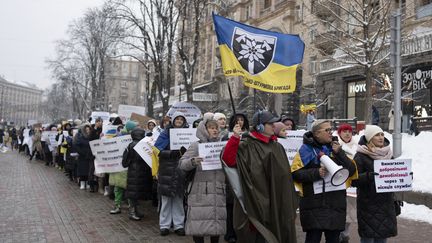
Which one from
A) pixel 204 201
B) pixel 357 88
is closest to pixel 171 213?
pixel 204 201

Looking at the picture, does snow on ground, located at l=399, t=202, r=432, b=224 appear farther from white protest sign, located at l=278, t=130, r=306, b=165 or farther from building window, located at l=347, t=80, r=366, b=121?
building window, located at l=347, t=80, r=366, b=121

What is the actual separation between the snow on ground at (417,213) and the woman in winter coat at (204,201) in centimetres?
507

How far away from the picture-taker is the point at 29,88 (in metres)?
150

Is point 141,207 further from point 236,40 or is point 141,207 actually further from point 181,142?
point 236,40

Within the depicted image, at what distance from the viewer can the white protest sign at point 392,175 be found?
473 centimetres

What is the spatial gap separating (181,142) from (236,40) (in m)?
1.87

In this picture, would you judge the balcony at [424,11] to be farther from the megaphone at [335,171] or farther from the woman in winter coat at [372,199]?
the megaphone at [335,171]

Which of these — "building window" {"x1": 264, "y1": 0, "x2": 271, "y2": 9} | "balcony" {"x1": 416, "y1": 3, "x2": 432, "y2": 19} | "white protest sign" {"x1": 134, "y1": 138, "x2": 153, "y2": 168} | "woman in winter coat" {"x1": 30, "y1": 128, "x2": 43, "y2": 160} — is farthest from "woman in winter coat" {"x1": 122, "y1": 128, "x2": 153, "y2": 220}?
"building window" {"x1": 264, "y1": 0, "x2": 271, "y2": 9}

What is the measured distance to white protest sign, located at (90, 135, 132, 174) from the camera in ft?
30.4

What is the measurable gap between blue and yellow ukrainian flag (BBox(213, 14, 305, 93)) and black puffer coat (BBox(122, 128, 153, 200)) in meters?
2.44

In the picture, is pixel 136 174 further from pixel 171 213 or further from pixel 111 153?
pixel 111 153

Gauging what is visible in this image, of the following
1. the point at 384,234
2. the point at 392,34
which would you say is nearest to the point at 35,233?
the point at 384,234

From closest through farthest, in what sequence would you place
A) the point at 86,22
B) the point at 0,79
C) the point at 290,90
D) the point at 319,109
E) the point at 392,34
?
the point at 290,90 → the point at 392,34 → the point at 319,109 → the point at 86,22 → the point at 0,79

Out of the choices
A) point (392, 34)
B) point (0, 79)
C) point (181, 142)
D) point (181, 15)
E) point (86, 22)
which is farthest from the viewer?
point (0, 79)
